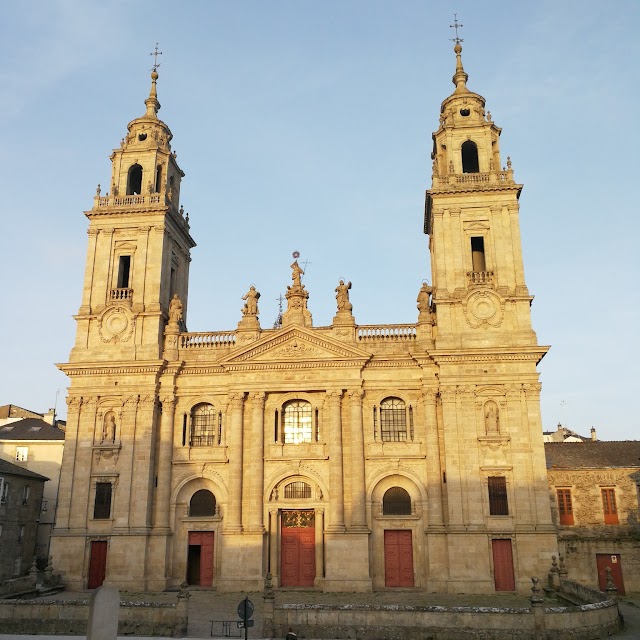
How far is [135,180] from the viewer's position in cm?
4544

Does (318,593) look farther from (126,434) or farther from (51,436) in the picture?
(51,436)

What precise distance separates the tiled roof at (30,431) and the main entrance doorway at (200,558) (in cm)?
2135

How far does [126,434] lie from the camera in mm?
38125

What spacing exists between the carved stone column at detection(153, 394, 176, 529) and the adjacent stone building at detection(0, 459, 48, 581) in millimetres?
11430

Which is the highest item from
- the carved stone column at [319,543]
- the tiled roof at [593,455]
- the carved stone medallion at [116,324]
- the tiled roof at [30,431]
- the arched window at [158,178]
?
the arched window at [158,178]

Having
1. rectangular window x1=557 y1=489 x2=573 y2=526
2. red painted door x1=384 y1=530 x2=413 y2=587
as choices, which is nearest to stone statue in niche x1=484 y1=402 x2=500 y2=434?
red painted door x1=384 y1=530 x2=413 y2=587

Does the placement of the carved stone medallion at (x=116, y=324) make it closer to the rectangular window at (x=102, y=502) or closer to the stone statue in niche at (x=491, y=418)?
the rectangular window at (x=102, y=502)

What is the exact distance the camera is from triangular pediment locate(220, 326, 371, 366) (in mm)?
38125

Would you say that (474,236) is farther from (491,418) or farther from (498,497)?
(498,497)

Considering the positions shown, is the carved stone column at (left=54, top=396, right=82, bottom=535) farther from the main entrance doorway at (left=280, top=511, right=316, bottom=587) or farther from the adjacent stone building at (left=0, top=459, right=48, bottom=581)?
the main entrance doorway at (left=280, top=511, right=316, bottom=587)

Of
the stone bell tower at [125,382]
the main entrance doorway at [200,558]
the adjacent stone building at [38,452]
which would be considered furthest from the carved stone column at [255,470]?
the adjacent stone building at [38,452]

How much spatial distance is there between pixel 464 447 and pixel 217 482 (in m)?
13.7

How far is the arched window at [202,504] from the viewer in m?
37.8

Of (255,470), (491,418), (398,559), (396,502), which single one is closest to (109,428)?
(255,470)
